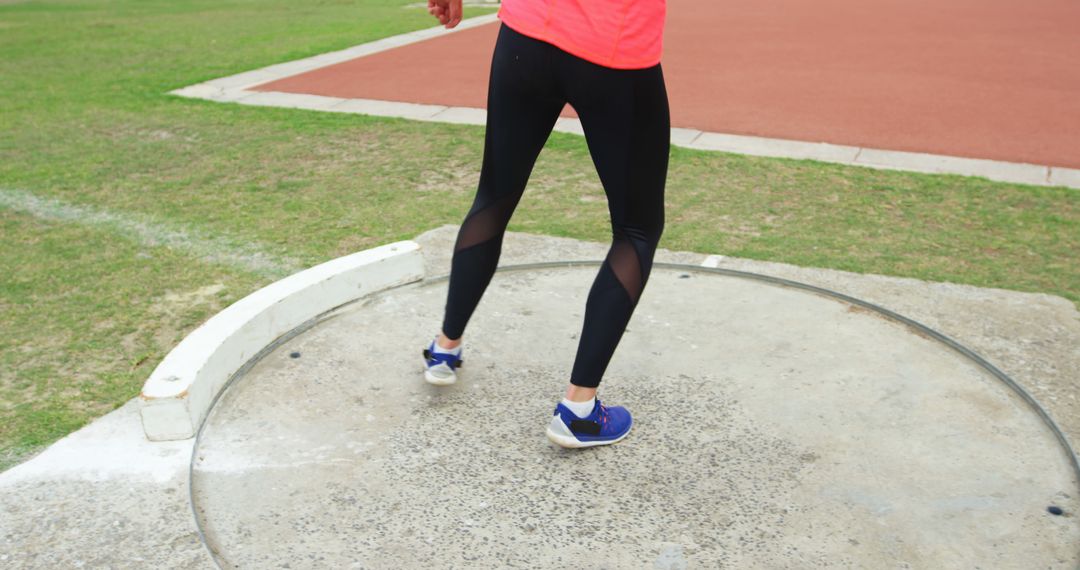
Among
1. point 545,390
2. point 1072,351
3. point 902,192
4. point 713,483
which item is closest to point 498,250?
point 545,390

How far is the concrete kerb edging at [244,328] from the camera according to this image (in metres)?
2.64

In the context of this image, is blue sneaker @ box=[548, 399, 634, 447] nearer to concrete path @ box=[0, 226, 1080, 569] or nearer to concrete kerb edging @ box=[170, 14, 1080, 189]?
concrete path @ box=[0, 226, 1080, 569]

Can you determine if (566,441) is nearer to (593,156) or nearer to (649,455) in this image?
(649,455)

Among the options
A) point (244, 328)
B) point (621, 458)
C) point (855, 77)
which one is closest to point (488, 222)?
point (621, 458)

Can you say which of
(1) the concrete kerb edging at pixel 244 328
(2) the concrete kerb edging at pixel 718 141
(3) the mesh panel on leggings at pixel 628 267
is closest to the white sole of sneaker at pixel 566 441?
(3) the mesh panel on leggings at pixel 628 267

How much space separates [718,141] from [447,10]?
361cm

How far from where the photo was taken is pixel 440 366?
295cm

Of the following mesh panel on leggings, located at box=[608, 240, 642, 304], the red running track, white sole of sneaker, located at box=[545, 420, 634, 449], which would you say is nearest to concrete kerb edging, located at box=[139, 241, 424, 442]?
white sole of sneaker, located at box=[545, 420, 634, 449]

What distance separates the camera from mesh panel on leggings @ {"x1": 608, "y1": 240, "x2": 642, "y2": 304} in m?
2.62

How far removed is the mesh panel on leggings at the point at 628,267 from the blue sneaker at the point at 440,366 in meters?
0.61

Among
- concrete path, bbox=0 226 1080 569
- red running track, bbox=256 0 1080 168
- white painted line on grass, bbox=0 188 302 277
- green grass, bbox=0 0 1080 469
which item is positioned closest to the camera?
concrete path, bbox=0 226 1080 569

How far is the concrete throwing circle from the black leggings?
1.08 ft

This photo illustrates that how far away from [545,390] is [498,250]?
0.45m

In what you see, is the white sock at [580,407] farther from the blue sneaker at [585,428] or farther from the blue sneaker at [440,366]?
the blue sneaker at [440,366]
